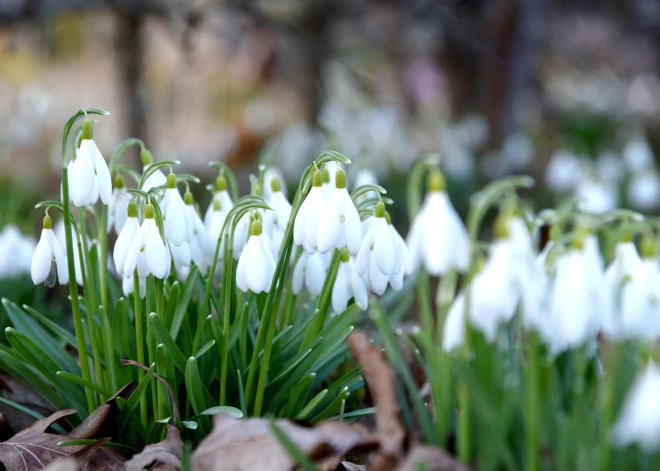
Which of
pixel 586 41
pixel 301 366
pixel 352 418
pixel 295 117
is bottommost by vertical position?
pixel 352 418

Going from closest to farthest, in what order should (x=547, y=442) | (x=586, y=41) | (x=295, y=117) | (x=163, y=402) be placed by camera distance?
(x=547, y=442)
(x=163, y=402)
(x=586, y=41)
(x=295, y=117)

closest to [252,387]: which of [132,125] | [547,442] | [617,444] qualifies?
[547,442]

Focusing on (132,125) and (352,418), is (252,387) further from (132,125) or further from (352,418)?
(132,125)

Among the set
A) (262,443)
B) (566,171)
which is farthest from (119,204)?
(566,171)

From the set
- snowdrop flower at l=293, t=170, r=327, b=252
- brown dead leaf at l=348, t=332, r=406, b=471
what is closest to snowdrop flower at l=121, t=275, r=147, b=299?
snowdrop flower at l=293, t=170, r=327, b=252

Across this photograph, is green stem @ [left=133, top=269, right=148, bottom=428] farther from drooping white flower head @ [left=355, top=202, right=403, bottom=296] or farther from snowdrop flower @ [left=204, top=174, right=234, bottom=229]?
drooping white flower head @ [left=355, top=202, right=403, bottom=296]

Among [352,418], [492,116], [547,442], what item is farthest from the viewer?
[492,116]

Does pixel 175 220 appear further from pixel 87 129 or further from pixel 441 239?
pixel 441 239
